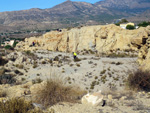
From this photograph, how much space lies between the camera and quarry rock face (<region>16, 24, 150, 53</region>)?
30419 millimetres

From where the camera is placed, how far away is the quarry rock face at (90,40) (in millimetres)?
30419

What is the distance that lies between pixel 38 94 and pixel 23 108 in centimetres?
156

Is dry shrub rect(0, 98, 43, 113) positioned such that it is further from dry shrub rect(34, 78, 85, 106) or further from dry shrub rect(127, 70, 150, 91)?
dry shrub rect(127, 70, 150, 91)

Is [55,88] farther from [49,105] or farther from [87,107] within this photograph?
[87,107]

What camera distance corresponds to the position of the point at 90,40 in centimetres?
3225

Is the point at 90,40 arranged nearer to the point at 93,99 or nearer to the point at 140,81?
the point at 140,81

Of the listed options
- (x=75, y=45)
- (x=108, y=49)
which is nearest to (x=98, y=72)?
(x=108, y=49)

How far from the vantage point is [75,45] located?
108ft

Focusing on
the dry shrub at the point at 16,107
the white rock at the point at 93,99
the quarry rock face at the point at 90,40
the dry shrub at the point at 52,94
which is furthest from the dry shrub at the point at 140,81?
the quarry rock face at the point at 90,40

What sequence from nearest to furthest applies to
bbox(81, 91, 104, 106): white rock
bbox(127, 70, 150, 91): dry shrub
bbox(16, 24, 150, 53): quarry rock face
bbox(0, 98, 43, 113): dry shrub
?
bbox(0, 98, 43, 113): dry shrub < bbox(81, 91, 104, 106): white rock < bbox(127, 70, 150, 91): dry shrub < bbox(16, 24, 150, 53): quarry rock face

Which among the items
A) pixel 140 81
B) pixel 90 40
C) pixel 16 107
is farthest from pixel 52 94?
pixel 90 40

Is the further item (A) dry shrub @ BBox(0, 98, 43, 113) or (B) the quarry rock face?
(B) the quarry rock face

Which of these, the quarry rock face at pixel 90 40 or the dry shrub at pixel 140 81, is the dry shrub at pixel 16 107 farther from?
the quarry rock face at pixel 90 40

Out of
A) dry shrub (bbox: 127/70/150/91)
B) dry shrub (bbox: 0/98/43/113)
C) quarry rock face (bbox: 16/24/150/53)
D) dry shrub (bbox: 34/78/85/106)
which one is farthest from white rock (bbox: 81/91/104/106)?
quarry rock face (bbox: 16/24/150/53)
